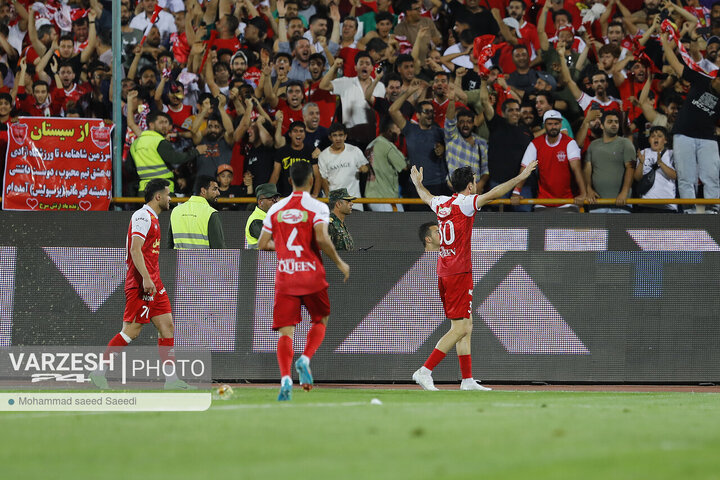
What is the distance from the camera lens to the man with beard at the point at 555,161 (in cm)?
1655

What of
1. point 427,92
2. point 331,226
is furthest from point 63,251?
point 427,92

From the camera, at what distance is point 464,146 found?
16.6 m

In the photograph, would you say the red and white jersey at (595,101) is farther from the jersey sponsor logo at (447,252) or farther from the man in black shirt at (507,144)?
the jersey sponsor logo at (447,252)

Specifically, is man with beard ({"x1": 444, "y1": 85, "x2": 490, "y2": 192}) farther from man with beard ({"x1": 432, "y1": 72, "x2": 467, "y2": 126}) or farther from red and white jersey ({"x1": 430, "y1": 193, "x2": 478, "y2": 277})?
red and white jersey ({"x1": 430, "y1": 193, "x2": 478, "y2": 277})

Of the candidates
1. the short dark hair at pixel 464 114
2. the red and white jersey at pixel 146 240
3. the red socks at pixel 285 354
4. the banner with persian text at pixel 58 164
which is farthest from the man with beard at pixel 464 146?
the red socks at pixel 285 354

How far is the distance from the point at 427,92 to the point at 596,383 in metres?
5.80

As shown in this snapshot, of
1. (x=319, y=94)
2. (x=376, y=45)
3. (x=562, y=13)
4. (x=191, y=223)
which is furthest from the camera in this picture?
(x=562, y=13)

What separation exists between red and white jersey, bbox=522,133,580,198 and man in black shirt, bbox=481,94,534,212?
182 millimetres

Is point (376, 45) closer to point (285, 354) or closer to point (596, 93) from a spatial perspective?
point (596, 93)

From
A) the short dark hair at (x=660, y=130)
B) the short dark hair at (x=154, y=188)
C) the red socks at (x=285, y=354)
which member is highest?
the short dark hair at (x=660, y=130)

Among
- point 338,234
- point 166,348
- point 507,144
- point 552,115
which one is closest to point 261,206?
point 338,234

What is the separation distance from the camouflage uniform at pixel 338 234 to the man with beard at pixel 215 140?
3418 mm

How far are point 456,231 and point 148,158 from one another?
20.1ft

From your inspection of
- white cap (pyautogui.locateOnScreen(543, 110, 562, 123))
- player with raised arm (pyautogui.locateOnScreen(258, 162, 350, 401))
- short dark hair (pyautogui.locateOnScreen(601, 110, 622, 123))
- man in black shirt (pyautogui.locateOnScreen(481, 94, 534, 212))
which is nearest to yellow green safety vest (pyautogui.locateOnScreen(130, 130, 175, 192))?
man in black shirt (pyautogui.locateOnScreen(481, 94, 534, 212))
